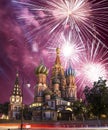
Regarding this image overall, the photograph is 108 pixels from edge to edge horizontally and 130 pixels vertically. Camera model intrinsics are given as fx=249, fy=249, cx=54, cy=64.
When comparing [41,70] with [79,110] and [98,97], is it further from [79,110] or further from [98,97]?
[98,97]

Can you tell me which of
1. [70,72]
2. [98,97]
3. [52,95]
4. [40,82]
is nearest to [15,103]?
[40,82]

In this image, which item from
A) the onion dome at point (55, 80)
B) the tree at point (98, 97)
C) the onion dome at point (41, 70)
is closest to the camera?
the tree at point (98, 97)

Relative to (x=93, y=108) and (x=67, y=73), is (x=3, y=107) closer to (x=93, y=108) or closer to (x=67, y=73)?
(x=67, y=73)

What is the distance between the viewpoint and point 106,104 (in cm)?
5225

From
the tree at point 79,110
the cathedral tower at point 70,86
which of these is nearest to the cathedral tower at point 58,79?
the cathedral tower at point 70,86

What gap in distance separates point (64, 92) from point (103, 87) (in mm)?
55187

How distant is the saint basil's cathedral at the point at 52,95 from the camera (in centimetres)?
9094

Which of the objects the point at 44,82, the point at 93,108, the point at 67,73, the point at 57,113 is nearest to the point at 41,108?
the point at 57,113

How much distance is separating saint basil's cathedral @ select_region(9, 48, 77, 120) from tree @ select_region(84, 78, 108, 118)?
3112 centimetres

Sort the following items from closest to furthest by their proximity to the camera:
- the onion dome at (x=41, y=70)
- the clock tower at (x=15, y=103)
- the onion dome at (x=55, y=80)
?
the onion dome at (x=41, y=70), the clock tower at (x=15, y=103), the onion dome at (x=55, y=80)

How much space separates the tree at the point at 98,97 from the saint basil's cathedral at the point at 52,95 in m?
31.1

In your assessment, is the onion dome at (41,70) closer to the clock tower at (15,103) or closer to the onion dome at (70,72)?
the onion dome at (70,72)

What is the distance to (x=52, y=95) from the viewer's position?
9931cm

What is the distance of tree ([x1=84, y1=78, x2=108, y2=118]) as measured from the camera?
173 ft
